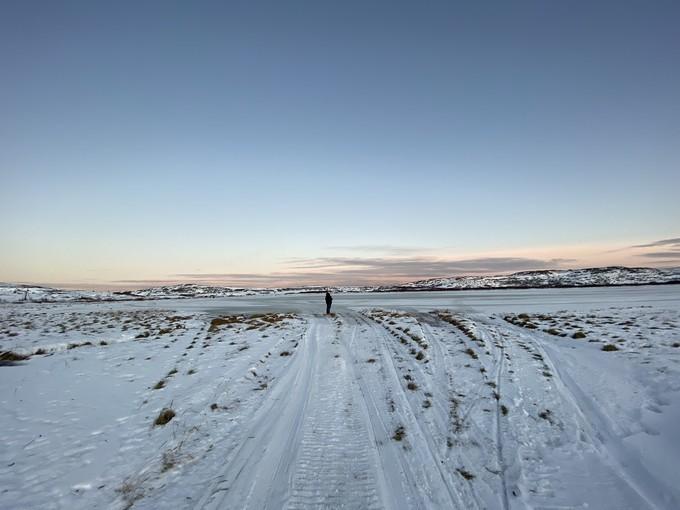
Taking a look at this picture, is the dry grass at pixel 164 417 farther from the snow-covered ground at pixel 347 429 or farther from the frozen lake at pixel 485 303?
the frozen lake at pixel 485 303

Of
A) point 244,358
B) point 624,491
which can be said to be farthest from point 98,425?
point 624,491

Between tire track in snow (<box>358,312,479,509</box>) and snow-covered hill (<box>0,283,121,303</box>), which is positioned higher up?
tire track in snow (<box>358,312,479,509</box>)

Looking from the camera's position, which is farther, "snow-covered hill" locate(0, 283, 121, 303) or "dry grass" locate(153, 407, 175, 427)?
"snow-covered hill" locate(0, 283, 121, 303)

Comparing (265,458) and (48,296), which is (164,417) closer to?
(265,458)

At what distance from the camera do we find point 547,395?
870cm

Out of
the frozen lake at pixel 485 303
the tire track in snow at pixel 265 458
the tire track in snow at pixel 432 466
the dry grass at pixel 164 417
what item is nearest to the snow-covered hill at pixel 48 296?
the frozen lake at pixel 485 303

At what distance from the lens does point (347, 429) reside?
267 inches

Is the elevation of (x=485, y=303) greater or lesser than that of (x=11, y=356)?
lesser

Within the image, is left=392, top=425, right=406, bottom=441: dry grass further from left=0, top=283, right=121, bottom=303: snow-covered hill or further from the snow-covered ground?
left=0, top=283, right=121, bottom=303: snow-covered hill

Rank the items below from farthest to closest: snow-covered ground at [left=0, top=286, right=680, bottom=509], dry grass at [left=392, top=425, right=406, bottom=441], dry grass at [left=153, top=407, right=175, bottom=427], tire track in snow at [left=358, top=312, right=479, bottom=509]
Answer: dry grass at [left=153, top=407, right=175, bottom=427] → dry grass at [left=392, top=425, right=406, bottom=441] → snow-covered ground at [left=0, top=286, right=680, bottom=509] → tire track in snow at [left=358, top=312, right=479, bottom=509]

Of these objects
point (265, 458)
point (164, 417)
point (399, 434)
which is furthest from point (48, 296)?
point (399, 434)

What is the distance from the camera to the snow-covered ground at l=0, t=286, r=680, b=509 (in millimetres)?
4781

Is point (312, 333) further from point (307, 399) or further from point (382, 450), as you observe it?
point (382, 450)

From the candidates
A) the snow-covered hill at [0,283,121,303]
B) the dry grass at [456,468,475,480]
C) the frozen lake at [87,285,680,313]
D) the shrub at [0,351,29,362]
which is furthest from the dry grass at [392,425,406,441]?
the snow-covered hill at [0,283,121,303]
